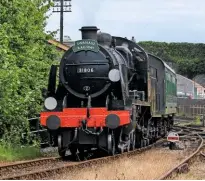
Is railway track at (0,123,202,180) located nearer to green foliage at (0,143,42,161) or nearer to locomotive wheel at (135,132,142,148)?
green foliage at (0,143,42,161)

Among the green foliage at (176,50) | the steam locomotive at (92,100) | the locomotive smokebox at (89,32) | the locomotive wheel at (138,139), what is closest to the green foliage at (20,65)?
the steam locomotive at (92,100)

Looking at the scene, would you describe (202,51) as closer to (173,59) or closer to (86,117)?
(173,59)

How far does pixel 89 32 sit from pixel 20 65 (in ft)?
13.5

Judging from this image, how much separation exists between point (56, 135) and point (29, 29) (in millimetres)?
5992

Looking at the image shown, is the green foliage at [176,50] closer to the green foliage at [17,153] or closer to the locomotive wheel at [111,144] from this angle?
the green foliage at [17,153]

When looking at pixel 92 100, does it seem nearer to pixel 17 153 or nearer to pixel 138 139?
pixel 17 153

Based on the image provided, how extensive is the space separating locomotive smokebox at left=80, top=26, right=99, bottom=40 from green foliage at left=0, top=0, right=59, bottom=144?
229cm

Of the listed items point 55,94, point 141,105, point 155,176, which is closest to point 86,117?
point 55,94

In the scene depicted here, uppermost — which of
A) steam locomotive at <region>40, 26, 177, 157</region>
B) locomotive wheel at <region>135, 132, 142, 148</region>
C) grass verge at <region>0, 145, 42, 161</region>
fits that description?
steam locomotive at <region>40, 26, 177, 157</region>

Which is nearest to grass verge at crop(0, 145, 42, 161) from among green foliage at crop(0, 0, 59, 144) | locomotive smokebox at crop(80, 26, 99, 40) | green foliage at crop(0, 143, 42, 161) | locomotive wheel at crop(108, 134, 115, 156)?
green foliage at crop(0, 143, 42, 161)

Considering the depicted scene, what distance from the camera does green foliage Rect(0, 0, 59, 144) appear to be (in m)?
14.3

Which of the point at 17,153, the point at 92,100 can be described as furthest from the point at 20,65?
the point at 92,100

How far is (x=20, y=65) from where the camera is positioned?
1706 centimetres

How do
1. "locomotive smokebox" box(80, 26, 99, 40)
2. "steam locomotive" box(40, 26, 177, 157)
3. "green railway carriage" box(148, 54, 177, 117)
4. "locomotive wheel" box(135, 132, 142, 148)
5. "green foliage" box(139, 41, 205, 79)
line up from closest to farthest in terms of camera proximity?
1. "steam locomotive" box(40, 26, 177, 157)
2. "locomotive smokebox" box(80, 26, 99, 40)
3. "locomotive wheel" box(135, 132, 142, 148)
4. "green railway carriage" box(148, 54, 177, 117)
5. "green foliage" box(139, 41, 205, 79)
